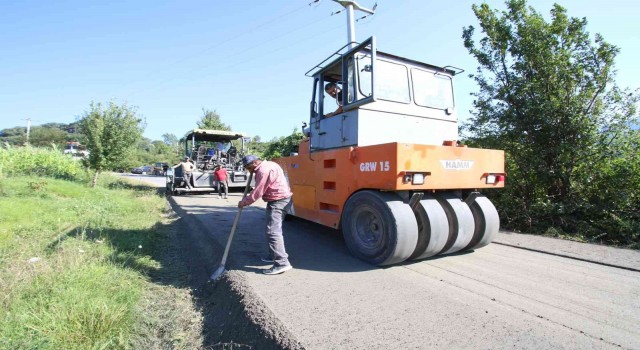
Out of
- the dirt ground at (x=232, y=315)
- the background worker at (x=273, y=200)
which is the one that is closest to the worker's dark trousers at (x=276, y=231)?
the background worker at (x=273, y=200)

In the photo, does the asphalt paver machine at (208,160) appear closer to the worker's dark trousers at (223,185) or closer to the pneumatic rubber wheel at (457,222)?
the worker's dark trousers at (223,185)

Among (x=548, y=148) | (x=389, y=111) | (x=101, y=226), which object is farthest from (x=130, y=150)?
(x=548, y=148)

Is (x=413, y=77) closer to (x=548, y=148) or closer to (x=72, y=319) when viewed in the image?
(x=548, y=148)

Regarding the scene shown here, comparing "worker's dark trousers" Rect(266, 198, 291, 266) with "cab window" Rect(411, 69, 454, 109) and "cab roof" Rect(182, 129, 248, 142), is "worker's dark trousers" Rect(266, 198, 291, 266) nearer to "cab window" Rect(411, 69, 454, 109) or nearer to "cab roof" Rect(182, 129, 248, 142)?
"cab window" Rect(411, 69, 454, 109)

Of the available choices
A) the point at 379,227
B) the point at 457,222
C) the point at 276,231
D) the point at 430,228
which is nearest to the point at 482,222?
the point at 457,222

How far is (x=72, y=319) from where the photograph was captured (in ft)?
9.63

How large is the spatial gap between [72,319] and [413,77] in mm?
5033

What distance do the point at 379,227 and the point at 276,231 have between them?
124 cm

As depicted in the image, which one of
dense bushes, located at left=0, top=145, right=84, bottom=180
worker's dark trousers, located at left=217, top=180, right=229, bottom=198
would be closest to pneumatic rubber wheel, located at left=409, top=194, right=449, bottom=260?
worker's dark trousers, located at left=217, top=180, right=229, bottom=198

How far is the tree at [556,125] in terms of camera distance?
6.66 meters

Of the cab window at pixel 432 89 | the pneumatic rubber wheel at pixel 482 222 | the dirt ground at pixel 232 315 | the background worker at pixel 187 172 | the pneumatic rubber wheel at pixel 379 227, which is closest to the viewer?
the dirt ground at pixel 232 315

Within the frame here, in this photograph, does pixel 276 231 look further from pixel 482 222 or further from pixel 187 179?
pixel 187 179

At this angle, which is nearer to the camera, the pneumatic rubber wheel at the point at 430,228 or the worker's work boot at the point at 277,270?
the worker's work boot at the point at 277,270

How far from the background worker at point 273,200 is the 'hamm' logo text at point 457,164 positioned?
1.98 meters
